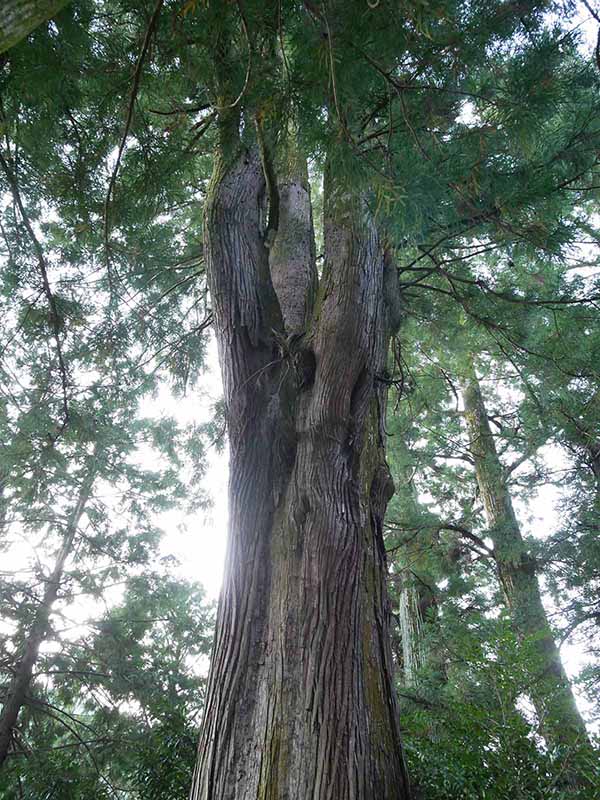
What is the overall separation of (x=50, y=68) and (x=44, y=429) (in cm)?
269

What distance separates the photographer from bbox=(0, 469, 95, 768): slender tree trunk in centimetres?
529

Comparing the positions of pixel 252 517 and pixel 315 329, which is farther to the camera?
pixel 315 329

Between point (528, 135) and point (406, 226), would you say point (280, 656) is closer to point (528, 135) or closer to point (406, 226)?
point (406, 226)

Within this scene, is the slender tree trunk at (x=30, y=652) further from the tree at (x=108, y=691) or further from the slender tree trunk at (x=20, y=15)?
the slender tree trunk at (x=20, y=15)

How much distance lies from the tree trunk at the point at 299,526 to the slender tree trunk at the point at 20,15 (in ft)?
3.73

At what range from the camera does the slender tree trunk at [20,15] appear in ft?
3.18

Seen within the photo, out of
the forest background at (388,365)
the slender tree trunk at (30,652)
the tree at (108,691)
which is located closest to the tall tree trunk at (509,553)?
the forest background at (388,365)

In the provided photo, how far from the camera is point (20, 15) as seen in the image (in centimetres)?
98

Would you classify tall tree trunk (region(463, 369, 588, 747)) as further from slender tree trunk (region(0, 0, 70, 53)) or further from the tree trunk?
slender tree trunk (region(0, 0, 70, 53))

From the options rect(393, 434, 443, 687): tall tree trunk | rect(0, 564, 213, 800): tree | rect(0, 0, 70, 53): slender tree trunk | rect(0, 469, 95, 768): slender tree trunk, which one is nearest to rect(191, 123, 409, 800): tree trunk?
rect(0, 0, 70, 53): slender tree trunk

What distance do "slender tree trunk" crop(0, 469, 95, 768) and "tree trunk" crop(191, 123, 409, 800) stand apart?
3.98 metres

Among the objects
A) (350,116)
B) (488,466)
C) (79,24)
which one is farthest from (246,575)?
(488,466)

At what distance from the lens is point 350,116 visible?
81.8 inches

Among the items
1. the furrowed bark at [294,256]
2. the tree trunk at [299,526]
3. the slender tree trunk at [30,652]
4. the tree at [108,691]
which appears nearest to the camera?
the tree trunk at [299,526]
